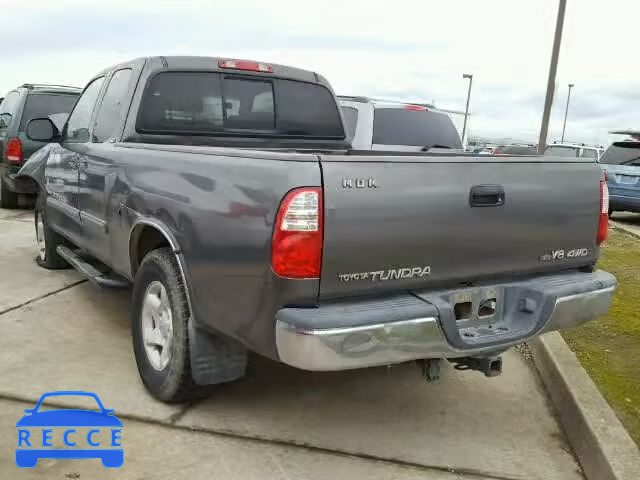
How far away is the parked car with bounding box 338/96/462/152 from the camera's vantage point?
807cm

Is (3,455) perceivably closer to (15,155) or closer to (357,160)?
(357,160)

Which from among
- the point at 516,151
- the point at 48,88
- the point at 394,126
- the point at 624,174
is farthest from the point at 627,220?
the point at 48,88

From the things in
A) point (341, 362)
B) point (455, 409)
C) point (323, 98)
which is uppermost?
point (323, 98)

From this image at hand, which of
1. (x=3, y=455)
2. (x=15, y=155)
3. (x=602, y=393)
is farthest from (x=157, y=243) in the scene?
(x=15, y=155)

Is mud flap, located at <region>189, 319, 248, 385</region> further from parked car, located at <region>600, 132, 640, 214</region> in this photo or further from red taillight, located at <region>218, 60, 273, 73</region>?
parked car, located at <region>600, 132, 640, 214</region>

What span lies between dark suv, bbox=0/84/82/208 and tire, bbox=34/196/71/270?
3.16 m

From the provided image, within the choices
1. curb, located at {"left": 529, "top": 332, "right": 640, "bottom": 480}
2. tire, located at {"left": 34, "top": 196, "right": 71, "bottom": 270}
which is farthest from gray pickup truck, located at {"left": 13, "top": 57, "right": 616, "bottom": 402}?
tire, located at {"left": 34, "top": 196, "right": 71, "bottom": 270}

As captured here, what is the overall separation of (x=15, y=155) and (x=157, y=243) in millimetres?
7012

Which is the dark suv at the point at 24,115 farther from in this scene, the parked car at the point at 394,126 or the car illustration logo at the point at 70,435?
the car illustration logo at the point at 70,435

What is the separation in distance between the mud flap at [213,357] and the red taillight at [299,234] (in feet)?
2.52

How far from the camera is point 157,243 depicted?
12.5 feet

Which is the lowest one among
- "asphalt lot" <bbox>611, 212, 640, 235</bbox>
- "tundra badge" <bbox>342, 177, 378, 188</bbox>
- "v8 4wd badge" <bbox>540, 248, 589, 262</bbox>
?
"asphalt lot" <bbox>611, 212, 640, 235</bbox>

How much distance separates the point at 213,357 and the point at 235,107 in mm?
2061

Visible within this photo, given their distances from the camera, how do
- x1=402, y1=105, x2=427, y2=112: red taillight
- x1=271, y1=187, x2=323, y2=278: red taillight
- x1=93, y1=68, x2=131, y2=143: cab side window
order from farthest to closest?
x1=402, y1=105, x2=427, y2=112: red taillight < x1=93, y1=68, x2=131, y2=143: cab side window < x1=271, y1=187, x2=323, y2=278: red taillight
